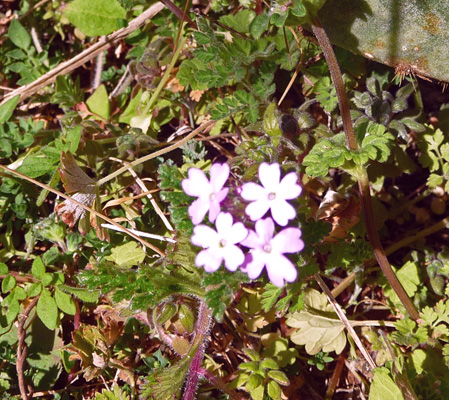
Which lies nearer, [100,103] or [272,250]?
[272,250]

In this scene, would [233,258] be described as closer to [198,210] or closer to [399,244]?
[198,210]

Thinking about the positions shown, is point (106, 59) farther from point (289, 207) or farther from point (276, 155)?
point (289, 207)

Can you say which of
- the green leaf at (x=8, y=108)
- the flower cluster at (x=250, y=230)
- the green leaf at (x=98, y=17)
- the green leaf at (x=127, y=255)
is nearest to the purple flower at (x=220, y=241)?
the flower cluster at (x=250, y=230)

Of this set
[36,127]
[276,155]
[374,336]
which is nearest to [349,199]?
[276,155]

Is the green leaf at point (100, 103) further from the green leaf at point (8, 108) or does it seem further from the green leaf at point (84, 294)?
the green leaf at point (84, 294)

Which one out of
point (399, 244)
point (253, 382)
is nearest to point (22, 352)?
point (253, 382)

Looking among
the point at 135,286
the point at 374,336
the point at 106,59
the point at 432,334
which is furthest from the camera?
the point at 106,59

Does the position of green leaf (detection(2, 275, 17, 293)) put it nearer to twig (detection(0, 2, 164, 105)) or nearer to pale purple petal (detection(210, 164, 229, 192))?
twig (detection(0, 2, 164, 105))
